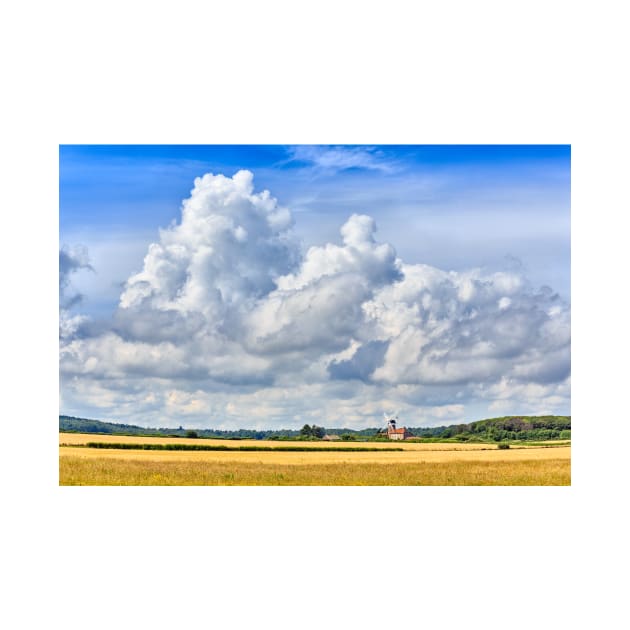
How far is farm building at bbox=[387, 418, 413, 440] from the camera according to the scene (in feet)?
89.1

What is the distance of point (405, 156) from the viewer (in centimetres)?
2648

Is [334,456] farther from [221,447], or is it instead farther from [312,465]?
[221,447]

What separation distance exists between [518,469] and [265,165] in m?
10.1

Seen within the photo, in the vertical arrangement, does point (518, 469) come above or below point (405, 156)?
below

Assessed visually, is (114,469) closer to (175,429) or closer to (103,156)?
(175,429)

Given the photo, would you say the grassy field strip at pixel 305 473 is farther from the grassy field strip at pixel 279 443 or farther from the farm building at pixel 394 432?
the farm building at pixel 394 432

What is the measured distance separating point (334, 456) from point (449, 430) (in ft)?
10.1

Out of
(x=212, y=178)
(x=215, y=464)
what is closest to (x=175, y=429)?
(x=215, y=464)

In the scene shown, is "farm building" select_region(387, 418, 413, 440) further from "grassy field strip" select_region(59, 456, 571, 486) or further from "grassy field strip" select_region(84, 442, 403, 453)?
"grassy field strip" select_region(59, 456, 571, 486)

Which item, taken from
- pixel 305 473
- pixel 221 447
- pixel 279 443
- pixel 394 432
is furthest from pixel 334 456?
pixel 221 447

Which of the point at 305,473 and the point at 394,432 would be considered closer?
the point at 305,473

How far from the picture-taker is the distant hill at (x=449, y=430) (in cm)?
2666

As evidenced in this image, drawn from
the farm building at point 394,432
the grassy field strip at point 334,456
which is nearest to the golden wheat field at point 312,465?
the grassy field strip at point 334,456

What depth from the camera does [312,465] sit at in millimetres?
26812
